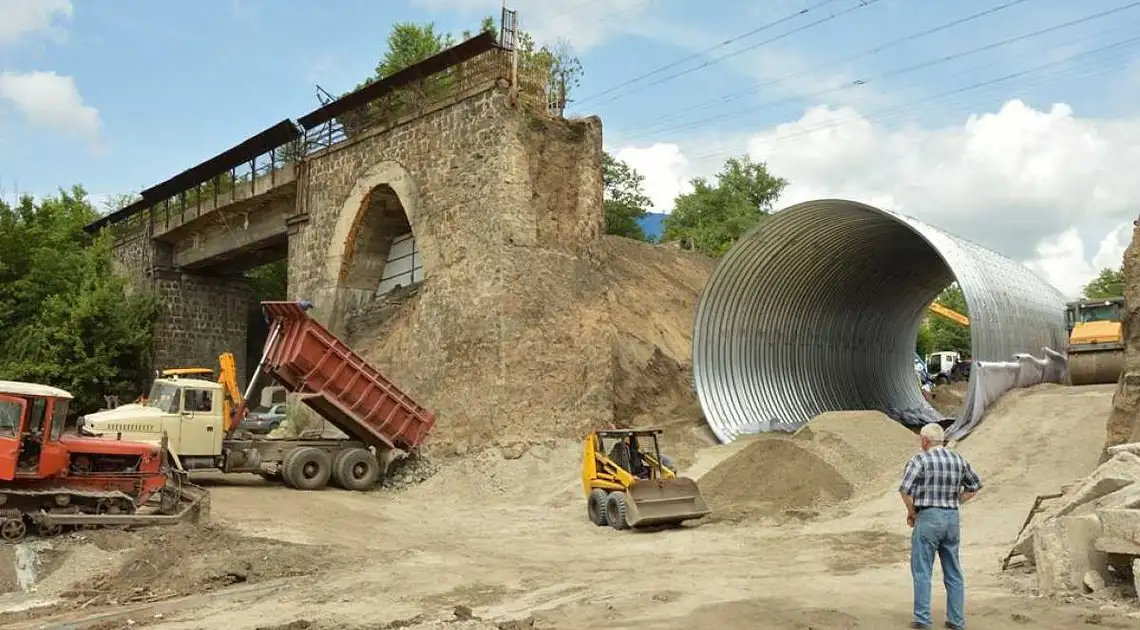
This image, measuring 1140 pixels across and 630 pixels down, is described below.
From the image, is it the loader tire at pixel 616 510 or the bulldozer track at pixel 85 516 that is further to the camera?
the loader tire at pixel 616 510

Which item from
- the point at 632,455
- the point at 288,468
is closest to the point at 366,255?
the point at 288,468

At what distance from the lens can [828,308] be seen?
874 inches

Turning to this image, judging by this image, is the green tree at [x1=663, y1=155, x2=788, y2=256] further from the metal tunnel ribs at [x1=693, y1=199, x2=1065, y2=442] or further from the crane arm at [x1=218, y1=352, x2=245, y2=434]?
the crane arm at [x1=218, y1=352, x2=245, y2=434]

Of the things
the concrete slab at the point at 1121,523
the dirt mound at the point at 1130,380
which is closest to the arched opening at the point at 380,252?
the dirt mound at the point at 1130,380

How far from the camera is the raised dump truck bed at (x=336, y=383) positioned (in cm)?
1530

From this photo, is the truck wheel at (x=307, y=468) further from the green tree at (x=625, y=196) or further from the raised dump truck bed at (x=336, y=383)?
the green tree at (x=625, y=196)

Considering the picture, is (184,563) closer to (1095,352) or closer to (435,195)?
(435,195)

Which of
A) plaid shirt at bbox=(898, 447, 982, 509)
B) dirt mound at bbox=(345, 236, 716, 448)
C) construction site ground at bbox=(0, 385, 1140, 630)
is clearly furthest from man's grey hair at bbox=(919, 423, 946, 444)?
dirt mound at bbox=(345, 236, 716, 448)

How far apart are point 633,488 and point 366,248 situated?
10.9 m

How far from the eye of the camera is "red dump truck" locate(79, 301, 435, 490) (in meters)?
14.9

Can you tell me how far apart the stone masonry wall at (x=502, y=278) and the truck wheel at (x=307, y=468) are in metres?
2.13

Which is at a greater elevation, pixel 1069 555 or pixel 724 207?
pixel 724 207

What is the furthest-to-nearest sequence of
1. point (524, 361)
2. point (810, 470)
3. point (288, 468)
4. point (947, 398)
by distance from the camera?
point (947, 398) → point (524, 361) → point (288, 468) → point (810, 470)

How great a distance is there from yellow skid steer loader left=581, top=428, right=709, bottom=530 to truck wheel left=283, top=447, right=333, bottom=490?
534 centimetres
